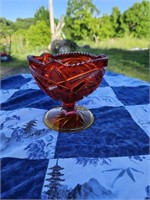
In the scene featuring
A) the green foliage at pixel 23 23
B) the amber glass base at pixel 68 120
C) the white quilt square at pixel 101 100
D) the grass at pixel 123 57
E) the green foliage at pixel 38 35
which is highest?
the green foliage at pixel 23 23

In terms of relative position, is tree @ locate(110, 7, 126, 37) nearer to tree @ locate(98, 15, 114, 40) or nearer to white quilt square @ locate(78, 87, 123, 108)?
tree @ locate(98, 15, 114, 40)

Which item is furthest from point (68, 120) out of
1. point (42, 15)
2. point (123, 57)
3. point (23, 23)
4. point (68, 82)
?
point (42, 15)

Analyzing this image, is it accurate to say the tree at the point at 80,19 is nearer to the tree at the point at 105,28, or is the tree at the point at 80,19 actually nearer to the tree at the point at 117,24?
the tree at the point at 105,28

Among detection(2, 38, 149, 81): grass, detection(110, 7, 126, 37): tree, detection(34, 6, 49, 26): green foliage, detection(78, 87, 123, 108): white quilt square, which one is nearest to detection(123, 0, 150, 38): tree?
detection(110, 7, 126, 37): tree

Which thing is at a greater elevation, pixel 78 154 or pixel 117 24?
pixel 117 24

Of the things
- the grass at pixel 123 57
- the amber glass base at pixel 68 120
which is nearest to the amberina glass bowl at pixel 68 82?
the amber glass base at pixel 68 120

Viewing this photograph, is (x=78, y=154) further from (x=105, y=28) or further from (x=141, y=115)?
(x=105, y=28)

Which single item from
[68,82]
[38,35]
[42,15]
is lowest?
[68,82]

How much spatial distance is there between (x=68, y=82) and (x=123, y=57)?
169 centimetres

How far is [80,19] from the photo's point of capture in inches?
108

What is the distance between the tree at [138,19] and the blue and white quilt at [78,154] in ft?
7.91

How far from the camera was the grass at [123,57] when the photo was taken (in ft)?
5.05

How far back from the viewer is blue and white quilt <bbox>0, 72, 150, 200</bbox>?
0.35 meters

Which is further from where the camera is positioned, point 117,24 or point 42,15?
point 117,24
